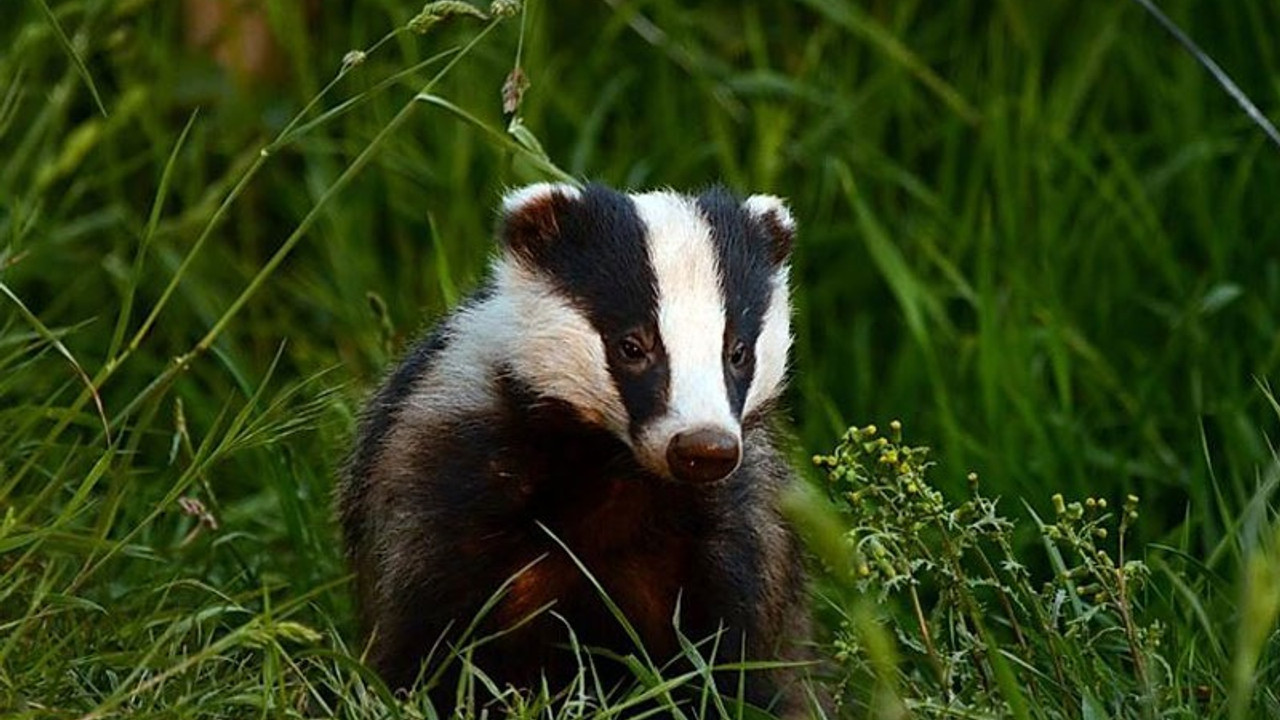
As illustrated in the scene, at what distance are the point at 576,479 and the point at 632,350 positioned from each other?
27cm

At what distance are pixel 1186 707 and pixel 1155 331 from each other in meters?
2.30

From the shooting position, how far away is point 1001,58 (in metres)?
6.10

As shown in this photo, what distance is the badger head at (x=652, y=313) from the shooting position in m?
3.62

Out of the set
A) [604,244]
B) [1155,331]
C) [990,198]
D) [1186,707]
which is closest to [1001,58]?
[990,198]

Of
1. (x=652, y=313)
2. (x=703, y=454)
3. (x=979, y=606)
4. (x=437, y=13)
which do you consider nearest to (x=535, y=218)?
(x=652, y=313)

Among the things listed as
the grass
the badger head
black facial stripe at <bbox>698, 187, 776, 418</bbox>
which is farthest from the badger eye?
the grass

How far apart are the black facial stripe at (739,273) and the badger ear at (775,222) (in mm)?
24

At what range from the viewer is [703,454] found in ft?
11.6

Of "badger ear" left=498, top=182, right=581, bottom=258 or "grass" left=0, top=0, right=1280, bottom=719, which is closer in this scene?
"badger ear" left=498, top=182, right=581, bottom=258

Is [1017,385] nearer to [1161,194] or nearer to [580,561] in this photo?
[1161,194]

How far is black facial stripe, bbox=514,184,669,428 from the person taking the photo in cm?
368

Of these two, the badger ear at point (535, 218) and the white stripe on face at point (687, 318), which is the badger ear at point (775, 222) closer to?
the white stripe on face at point (687, 318)

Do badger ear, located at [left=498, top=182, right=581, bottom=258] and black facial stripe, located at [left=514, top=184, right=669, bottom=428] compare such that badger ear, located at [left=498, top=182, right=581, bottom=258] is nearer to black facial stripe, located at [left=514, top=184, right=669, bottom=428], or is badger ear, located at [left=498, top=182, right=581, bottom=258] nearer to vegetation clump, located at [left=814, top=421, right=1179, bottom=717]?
black facial stripe, located at [left=514, top=184, right=669, bottom=428]

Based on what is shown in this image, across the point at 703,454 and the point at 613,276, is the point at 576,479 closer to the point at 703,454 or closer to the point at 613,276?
the point at 613,276
